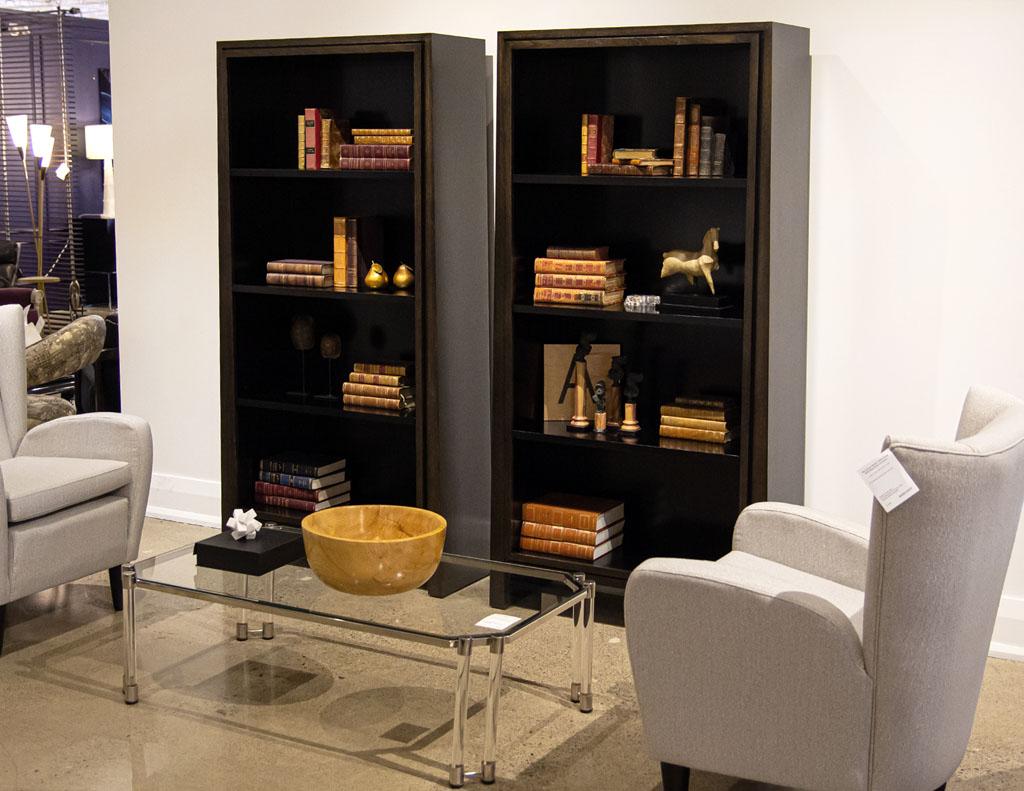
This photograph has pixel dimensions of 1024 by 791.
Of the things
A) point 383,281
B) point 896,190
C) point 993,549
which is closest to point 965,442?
point 993,549

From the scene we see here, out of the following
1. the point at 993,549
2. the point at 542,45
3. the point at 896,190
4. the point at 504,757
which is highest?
the point at 542,45

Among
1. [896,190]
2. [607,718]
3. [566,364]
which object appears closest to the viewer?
[607,718]

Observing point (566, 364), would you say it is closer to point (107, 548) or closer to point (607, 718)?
point (607, 718)

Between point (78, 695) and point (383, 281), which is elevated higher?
point (383, 281)

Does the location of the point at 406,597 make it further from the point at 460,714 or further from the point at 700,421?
the point at 700,421

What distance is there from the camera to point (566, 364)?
4.29 m

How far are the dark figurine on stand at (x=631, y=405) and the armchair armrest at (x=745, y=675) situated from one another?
140cm

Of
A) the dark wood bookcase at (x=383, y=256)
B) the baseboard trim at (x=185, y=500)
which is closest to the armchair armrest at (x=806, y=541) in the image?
the dark wood bookcase at (x=383, y=256)

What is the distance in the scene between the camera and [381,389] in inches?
178

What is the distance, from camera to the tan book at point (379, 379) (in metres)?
4.50

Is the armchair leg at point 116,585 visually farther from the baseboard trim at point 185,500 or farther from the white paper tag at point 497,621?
the white paper tag at point 497,621

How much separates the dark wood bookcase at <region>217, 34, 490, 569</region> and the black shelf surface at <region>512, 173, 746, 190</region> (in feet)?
1.08

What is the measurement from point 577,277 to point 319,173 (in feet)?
3.43

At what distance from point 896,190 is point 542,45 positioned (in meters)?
1.18
